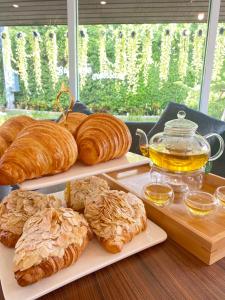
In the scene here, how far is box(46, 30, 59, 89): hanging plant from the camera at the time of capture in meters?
2.47

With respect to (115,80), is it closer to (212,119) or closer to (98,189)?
(212,119)

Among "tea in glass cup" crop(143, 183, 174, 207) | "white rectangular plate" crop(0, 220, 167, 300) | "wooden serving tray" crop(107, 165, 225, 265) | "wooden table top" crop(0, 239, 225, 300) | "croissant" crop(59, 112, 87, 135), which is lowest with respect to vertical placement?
"wooden table top" crop(0, 239, 225, 300)

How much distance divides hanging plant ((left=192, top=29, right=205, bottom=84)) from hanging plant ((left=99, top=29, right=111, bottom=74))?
850mm

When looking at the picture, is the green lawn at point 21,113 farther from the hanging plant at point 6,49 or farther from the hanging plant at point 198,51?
the hanging plant at point 198,51

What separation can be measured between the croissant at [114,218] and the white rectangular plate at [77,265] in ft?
0.06

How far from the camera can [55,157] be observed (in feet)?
1.49

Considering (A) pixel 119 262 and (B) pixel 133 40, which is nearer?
(A) pixel 119 262

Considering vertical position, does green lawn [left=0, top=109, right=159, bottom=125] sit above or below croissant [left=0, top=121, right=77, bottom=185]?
below

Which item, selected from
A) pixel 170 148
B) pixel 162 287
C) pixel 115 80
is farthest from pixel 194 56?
pixel 162 287

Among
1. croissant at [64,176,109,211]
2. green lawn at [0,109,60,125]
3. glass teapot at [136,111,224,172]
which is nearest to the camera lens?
croissant at [64,176,109,211]

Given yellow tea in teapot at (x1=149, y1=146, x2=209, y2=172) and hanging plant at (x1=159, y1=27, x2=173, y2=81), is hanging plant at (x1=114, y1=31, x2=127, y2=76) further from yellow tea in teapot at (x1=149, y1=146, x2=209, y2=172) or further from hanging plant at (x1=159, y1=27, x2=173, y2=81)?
yellow tea in teapot at (x1=149, y1=146, x2=209, y2=172)

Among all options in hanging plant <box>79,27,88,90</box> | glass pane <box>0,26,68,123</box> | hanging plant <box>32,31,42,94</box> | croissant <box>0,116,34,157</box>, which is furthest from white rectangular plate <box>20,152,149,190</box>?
hanging plant <box>32,31,42,94</box>

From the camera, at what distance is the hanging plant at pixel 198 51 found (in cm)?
236

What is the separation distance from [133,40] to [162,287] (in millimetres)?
2331
